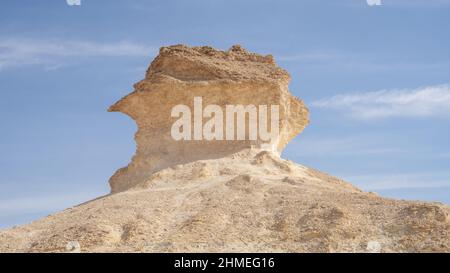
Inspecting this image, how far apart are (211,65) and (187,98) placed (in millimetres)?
1716

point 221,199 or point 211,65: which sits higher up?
point 211,65

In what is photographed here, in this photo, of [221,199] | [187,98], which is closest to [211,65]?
[187,98]

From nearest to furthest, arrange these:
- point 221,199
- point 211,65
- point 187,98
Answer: point 221,199, point 187,98, point 211,65

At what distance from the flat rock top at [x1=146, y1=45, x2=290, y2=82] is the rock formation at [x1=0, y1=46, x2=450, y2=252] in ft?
0.14

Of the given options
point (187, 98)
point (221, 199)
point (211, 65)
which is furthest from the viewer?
point (211, 65)

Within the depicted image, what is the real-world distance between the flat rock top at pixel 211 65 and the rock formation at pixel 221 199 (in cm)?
4

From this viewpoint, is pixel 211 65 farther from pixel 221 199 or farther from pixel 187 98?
pixel 221 199

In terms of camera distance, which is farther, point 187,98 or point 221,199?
point 187,98

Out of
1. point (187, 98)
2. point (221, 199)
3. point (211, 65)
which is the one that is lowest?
point (221, 199)

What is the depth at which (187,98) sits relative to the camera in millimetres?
28359

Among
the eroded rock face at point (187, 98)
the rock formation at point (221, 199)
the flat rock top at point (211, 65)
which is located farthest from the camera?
the flat rock top at point (211, 65)

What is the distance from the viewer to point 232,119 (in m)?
28.3

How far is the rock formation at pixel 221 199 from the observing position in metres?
20.2
